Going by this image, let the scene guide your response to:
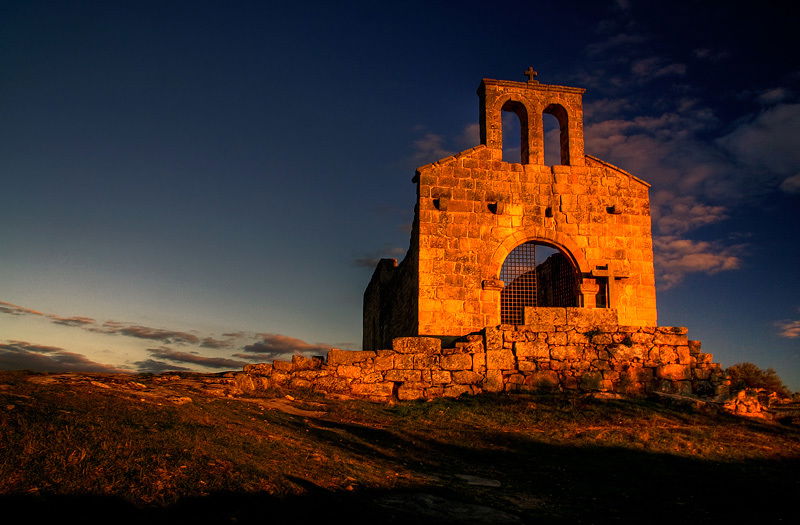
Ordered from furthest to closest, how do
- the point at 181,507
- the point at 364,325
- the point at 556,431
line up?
the point at 364,325
the point at 556,431
the point at 181,507

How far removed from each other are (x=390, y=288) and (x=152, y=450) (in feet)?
56.2

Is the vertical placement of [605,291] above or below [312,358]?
above

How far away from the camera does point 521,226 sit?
16.6 metres

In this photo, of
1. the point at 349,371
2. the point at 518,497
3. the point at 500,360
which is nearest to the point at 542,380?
the point at 500,360

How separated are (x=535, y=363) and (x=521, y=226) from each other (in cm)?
496

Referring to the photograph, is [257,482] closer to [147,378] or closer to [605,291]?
[147,378]

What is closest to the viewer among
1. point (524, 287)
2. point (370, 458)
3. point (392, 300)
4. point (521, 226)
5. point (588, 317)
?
point (370, 458)

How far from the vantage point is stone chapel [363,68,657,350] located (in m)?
15.9

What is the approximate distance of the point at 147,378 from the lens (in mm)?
10484

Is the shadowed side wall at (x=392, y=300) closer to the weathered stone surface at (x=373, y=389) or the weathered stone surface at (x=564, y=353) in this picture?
the weathered stone surface at (x=373, y=389)

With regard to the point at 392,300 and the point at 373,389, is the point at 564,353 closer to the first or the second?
the point at 373,389

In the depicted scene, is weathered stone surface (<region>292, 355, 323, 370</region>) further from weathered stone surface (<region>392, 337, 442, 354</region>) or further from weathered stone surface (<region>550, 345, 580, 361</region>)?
weathered stone surface (<region>550, 345, 580, 361</region>)

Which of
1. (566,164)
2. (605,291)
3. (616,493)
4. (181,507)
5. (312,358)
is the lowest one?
(616,493)

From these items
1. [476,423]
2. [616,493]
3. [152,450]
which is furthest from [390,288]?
[152,450]
